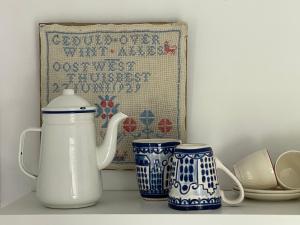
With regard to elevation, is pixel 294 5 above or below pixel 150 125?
above

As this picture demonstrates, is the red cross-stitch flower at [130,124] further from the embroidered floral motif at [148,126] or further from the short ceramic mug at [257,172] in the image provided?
the short ceramic mug at [257,172]

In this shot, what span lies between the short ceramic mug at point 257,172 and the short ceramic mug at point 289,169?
0.12 feet

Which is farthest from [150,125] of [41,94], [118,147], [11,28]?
[11,28]

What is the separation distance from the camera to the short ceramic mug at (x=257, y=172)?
92 centimetres

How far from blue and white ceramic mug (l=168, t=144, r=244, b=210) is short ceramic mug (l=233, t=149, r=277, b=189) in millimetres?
104

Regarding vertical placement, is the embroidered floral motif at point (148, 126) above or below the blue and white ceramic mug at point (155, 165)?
above

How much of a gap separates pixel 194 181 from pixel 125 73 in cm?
30

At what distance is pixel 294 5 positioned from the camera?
3.36 ft

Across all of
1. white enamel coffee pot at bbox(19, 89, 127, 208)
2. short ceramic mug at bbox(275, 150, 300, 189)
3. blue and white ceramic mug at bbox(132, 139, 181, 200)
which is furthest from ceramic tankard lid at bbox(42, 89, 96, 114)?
short ceramic mug at bbox(275, 150, 300, 189)

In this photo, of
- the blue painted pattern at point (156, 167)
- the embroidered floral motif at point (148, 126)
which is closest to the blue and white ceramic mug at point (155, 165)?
the blue painted pattern at point (156, 167)

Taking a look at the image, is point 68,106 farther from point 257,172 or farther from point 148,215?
point 257,172

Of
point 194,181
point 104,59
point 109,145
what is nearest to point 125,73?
point 104,59

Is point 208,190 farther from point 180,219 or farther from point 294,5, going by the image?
point 294,5

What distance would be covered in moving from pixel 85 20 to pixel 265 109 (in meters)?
0.40
